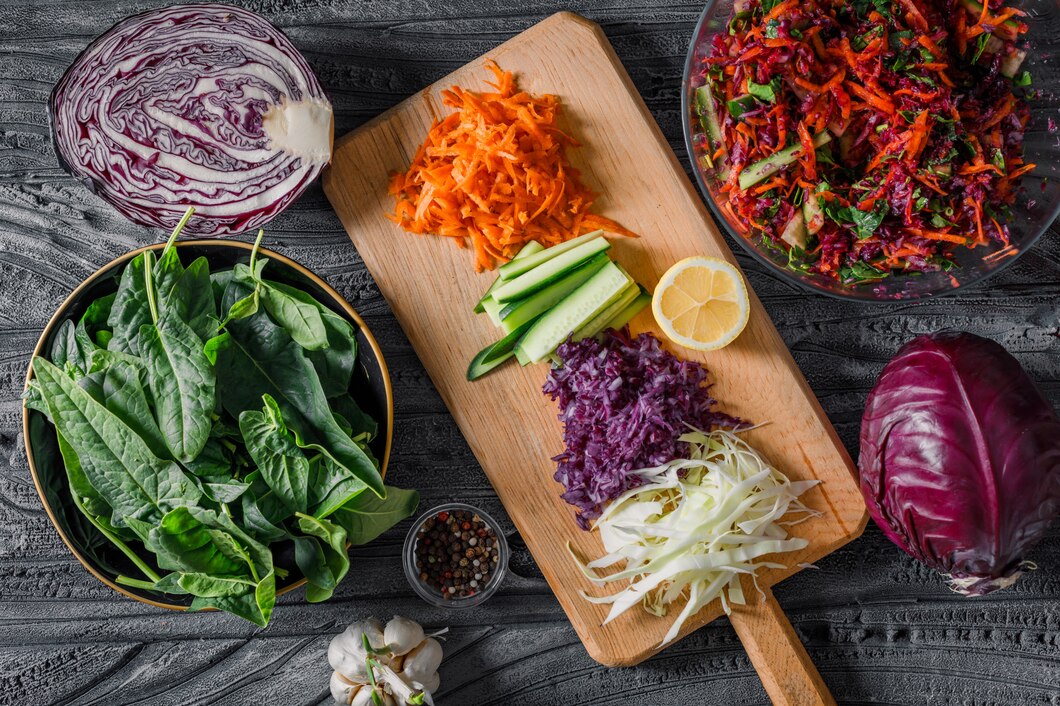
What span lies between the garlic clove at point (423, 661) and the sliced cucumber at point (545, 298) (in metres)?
1.17

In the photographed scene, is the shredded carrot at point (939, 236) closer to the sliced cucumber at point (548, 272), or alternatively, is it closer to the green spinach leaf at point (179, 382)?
the sliced cucumber at point (548, 272)

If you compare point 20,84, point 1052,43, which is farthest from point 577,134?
point 20,84

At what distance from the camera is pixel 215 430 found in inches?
99.6

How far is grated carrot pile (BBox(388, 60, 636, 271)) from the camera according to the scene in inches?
106

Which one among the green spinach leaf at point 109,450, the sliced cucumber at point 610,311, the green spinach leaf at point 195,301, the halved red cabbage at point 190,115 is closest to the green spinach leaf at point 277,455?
the green spinach leaf at point 109,450

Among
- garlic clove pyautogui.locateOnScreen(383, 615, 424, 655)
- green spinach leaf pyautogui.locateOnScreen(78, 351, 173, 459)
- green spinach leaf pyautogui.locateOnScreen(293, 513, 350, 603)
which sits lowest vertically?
garlic clove pyautogui.locateOnScreen(383, 615, 424, 655)

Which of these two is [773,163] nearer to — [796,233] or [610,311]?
[796,233]

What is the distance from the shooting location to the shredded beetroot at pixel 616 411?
2742 mm

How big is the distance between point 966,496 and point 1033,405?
0.39m

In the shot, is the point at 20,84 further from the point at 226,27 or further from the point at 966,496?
the point at 966,496

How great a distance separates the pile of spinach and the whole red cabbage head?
1660mm

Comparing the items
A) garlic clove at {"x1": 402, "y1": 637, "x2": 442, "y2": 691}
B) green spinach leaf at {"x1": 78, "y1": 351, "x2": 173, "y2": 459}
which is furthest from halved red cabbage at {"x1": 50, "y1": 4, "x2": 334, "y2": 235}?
garlic clove at {"x1": 402, "y1": 637, "x2": 442, "y2": 691}

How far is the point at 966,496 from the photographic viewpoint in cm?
254

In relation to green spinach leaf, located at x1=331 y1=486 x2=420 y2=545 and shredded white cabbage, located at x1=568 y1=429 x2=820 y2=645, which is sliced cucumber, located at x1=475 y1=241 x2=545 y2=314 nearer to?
green spinach leaf, located at x1=331 y1=486 x2=420 y2=545
